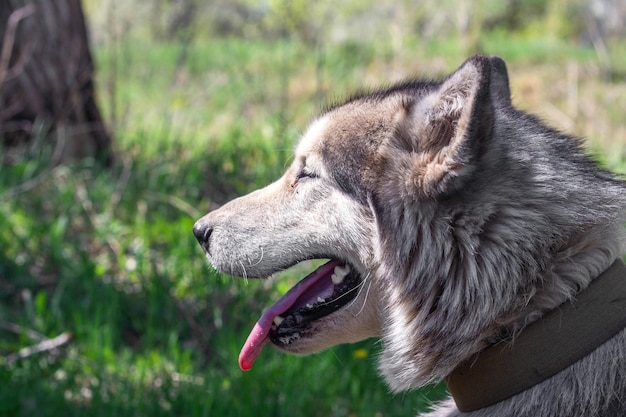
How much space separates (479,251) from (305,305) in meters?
0.78

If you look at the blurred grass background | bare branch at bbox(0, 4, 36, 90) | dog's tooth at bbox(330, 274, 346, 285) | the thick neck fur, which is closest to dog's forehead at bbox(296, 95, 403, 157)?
the thick neck fur

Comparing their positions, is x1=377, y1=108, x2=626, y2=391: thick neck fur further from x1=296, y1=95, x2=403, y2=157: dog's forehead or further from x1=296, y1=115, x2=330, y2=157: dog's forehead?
x1=296, y1=115, x2=330, y2=157: dog's forehead

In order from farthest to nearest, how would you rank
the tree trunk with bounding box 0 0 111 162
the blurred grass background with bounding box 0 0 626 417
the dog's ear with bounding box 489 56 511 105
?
the tree trunk with bounding box 0 0 111 162 < the blurred grass background with bounding box 0 0 626 417 < the dog's ear with bounding box 489 56 511 105

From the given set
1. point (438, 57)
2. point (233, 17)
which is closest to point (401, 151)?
point (438, 57)

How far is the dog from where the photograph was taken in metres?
2.12

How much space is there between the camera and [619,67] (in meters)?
10.3

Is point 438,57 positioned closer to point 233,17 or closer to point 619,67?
point 619,67

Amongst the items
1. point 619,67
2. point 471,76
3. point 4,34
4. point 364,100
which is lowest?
point 619,67

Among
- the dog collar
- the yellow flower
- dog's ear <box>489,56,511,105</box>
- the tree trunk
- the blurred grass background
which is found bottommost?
the blurred grass background

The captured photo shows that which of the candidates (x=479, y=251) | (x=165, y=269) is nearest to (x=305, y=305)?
(x=479, y=251)

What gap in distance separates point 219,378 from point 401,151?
181cm

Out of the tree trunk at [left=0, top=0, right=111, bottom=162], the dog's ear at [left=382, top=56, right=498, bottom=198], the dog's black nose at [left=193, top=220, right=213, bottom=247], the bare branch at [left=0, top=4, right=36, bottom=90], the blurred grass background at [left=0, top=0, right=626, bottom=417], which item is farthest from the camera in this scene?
the tree trunk at [left=0, top=0, right=111, bottom=162]

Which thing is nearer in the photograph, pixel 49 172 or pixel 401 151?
pixel 401 151

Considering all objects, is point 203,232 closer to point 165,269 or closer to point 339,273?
point 339,273
